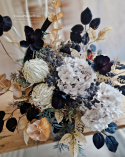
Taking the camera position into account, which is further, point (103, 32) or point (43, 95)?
point (103, 32)

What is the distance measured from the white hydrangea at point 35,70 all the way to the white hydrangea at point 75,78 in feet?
0.21

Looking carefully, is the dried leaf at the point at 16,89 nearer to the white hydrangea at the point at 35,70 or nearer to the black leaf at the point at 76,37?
the white hydrangea at the point at 35,70

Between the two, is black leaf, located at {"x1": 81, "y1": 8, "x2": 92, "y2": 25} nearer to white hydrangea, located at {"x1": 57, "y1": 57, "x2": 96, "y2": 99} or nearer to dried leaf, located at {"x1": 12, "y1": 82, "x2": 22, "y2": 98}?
white hydrangea, located at {"x1": 57, "y1": 57, "x2": 96, "y2": 99}

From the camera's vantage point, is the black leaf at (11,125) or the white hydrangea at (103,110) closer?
the white hydrangea at (103,110)

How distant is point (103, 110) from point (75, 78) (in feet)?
0.48

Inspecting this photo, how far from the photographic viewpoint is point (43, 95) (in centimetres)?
50

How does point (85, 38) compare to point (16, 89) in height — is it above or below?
above

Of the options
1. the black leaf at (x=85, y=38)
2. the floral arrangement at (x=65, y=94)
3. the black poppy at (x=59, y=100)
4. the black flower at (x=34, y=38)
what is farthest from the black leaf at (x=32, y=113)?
the black leaf at (x=85, y=38)

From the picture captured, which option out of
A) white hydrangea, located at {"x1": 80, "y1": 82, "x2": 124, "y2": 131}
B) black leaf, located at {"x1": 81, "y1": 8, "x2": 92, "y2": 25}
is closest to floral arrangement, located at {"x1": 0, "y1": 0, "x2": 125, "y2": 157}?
white hydrangea, located at {"x1": 80, "y1": 82, "x2": 124, "y2": 131}

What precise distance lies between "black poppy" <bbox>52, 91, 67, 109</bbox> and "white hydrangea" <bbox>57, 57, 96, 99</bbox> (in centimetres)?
2

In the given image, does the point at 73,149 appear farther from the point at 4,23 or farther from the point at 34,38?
the point at 4,23

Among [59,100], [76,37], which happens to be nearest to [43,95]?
[59,100]

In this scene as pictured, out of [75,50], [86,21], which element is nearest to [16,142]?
[75,50]

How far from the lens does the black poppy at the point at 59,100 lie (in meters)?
0.50
